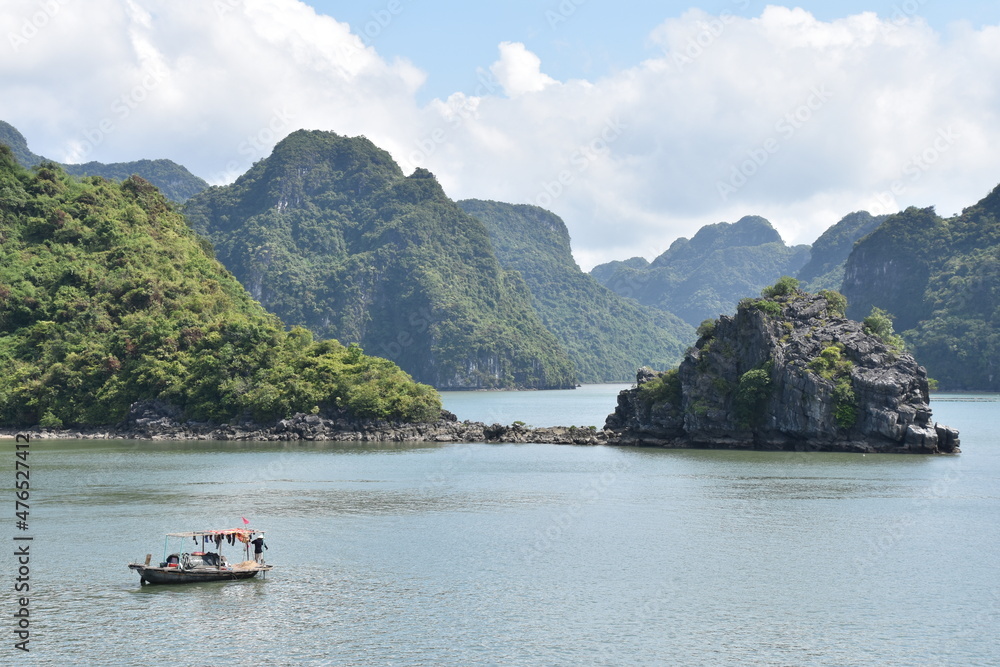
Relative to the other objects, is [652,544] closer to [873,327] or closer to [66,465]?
[66,465]

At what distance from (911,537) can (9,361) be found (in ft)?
294

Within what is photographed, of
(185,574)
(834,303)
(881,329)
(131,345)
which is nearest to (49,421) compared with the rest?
(131,345)

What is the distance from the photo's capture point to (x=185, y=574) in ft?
119

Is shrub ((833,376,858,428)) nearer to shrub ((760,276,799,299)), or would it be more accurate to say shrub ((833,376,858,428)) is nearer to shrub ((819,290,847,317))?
shrub ((819,290,847,317))

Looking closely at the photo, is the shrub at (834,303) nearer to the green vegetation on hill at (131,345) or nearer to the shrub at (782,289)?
the shrub at (782,289)

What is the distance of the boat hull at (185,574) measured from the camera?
35844mm

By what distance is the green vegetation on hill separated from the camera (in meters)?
98.4

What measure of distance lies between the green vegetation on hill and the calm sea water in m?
27.9

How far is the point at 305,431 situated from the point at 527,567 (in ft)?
196

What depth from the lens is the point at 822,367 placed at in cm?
8206

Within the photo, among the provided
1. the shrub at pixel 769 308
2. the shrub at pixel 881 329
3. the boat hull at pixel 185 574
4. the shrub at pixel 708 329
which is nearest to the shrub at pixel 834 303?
the shrub at pixel 881 329

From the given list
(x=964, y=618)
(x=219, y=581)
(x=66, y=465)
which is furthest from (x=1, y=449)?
(x=964, y=618)

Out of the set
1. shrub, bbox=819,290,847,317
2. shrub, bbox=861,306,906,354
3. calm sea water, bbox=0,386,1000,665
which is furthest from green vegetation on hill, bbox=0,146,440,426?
shrub, bbox=861,306,906,354

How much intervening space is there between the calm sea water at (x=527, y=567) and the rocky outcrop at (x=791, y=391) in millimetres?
9022
